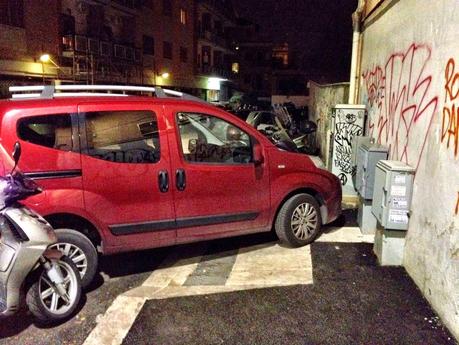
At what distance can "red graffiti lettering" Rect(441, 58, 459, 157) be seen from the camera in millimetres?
3383

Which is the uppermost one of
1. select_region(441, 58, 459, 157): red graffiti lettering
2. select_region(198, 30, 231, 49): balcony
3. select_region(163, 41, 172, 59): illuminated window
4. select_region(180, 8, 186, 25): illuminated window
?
select_region(180, 8, 186, 25): illuminated window

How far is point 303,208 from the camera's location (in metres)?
5.21

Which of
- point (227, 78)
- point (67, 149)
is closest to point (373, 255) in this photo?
point (67, 149)

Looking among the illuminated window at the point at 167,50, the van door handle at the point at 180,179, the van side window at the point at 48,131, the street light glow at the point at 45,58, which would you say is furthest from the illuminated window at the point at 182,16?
the van side window at the point at 48,131

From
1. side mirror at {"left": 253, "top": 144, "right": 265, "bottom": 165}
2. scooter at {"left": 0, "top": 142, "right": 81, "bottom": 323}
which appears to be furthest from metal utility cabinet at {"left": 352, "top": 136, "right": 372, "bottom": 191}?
scooter at {"left": 0, "top": 142, "right": 81, "bottom": 323}

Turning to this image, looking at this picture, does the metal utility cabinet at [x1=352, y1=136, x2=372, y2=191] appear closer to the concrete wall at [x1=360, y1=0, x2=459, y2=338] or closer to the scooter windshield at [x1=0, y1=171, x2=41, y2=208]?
the concrete wall at [x1=360, y1=0, x2=459, y2=338]

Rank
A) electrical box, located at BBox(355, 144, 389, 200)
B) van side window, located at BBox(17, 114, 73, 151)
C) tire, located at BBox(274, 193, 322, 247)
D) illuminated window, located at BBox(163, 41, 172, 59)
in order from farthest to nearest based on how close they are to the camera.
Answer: illuminated window, located at BBox(163, 41, 172, 59) → electrical box, located at BBox(355, 144, 389, 200) → tire, located at BBox(274, 193, 322, 247) → van side window, located at BBox(17, 114, 73, 151)

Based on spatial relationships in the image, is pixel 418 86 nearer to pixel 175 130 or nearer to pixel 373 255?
pixel 373 255

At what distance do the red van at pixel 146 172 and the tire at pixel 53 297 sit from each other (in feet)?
1.07

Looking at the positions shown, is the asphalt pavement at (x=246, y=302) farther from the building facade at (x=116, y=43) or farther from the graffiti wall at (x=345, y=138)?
the building facade at (x=116, y=43)

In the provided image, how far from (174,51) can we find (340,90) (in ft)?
80.3

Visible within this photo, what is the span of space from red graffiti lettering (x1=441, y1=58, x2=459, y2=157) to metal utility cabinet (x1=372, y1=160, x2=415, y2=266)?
81cm

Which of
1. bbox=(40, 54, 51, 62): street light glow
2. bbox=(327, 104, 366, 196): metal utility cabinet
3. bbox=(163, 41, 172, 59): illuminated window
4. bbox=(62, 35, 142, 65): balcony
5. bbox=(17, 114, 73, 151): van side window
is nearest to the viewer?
bbox=(17, 114, 73, 151): van side window

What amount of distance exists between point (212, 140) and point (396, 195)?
6.94 feet
